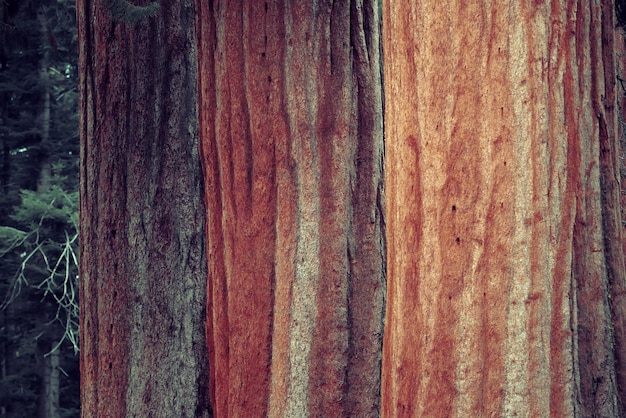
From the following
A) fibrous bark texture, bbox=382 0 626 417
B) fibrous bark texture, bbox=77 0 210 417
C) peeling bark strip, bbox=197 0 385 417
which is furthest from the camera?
fibrous bark texture, bbox=77 0 210 417

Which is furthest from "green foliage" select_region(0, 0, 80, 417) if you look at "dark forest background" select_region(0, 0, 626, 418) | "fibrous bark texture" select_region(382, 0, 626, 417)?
"fibrous bark texture" select_region(382, 0, 626, 417)

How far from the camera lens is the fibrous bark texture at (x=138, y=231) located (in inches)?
179

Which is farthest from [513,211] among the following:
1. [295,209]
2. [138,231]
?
[138,231]

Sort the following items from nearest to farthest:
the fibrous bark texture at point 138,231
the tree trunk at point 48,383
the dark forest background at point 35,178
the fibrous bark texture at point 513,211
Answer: the fibrous bark texture at point 513,211 < the fibrous bark texture at point 138,231 < the dark forest background at point 35,178 < the tree trunk at point 48,383

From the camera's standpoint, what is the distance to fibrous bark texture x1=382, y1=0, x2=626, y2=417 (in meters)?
1.84

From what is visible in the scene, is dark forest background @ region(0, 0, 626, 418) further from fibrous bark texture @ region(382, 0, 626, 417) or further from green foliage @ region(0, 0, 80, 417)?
fibrous bark texture @ region(382, 0, 626, 417)

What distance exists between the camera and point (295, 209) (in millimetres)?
3104

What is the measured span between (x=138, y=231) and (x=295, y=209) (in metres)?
1.77

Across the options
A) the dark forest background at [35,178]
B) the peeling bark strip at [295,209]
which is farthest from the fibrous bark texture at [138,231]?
the dark forest background at [35,178]

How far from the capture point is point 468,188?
1.88m

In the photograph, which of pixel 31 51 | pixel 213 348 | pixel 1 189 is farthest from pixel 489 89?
pixel 1 189

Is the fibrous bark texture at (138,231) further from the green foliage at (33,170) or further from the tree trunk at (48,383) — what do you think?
the tree trunk at (48,383)

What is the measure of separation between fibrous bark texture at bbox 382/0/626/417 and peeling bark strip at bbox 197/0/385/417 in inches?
44.6

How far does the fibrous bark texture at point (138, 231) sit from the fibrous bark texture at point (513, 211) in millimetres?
2867
